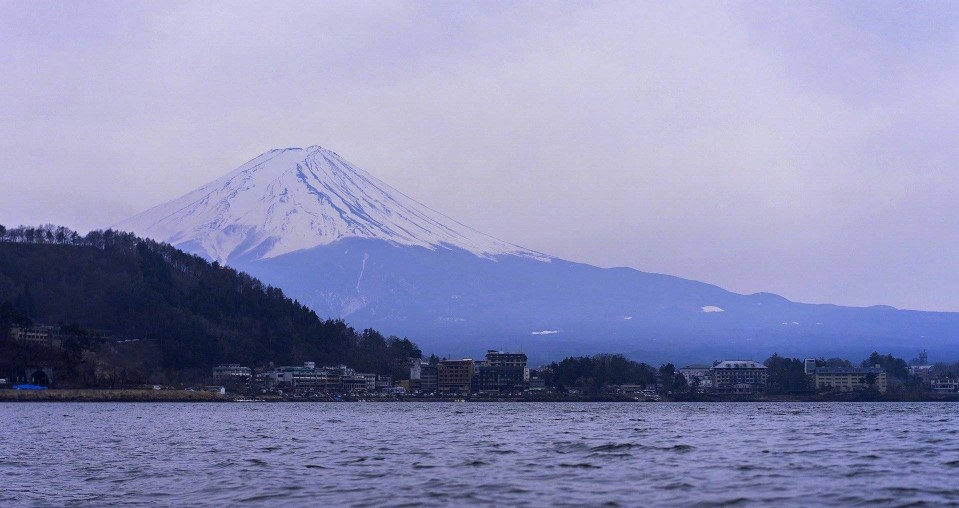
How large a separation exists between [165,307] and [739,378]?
2644 inches

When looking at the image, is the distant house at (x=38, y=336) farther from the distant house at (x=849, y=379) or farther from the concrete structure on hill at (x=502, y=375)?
the distant house at (x=849, y=379)

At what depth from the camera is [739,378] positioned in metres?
136

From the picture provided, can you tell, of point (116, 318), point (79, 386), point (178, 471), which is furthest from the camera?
point (116, 318)

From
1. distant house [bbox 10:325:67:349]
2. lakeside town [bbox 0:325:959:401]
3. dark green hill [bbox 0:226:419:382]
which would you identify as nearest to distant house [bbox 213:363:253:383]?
lakeside town [bbox 0:325:959:401]

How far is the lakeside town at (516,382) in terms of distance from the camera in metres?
119

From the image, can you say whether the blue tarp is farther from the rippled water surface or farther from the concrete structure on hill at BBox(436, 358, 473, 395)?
the rippled water surface

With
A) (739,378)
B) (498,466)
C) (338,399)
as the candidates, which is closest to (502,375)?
(338,399)

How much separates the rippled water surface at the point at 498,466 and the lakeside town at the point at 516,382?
74417 mm

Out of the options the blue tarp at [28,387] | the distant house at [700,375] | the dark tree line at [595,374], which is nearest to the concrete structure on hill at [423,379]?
the dark tree line at [595,374]

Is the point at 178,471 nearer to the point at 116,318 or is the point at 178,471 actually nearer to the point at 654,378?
the point at 654,378

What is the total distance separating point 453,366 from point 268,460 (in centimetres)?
10432

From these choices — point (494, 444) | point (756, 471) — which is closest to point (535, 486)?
point (756, 471)

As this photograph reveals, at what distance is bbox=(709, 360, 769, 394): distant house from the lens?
13012 centimetres

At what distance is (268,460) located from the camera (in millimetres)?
31578
